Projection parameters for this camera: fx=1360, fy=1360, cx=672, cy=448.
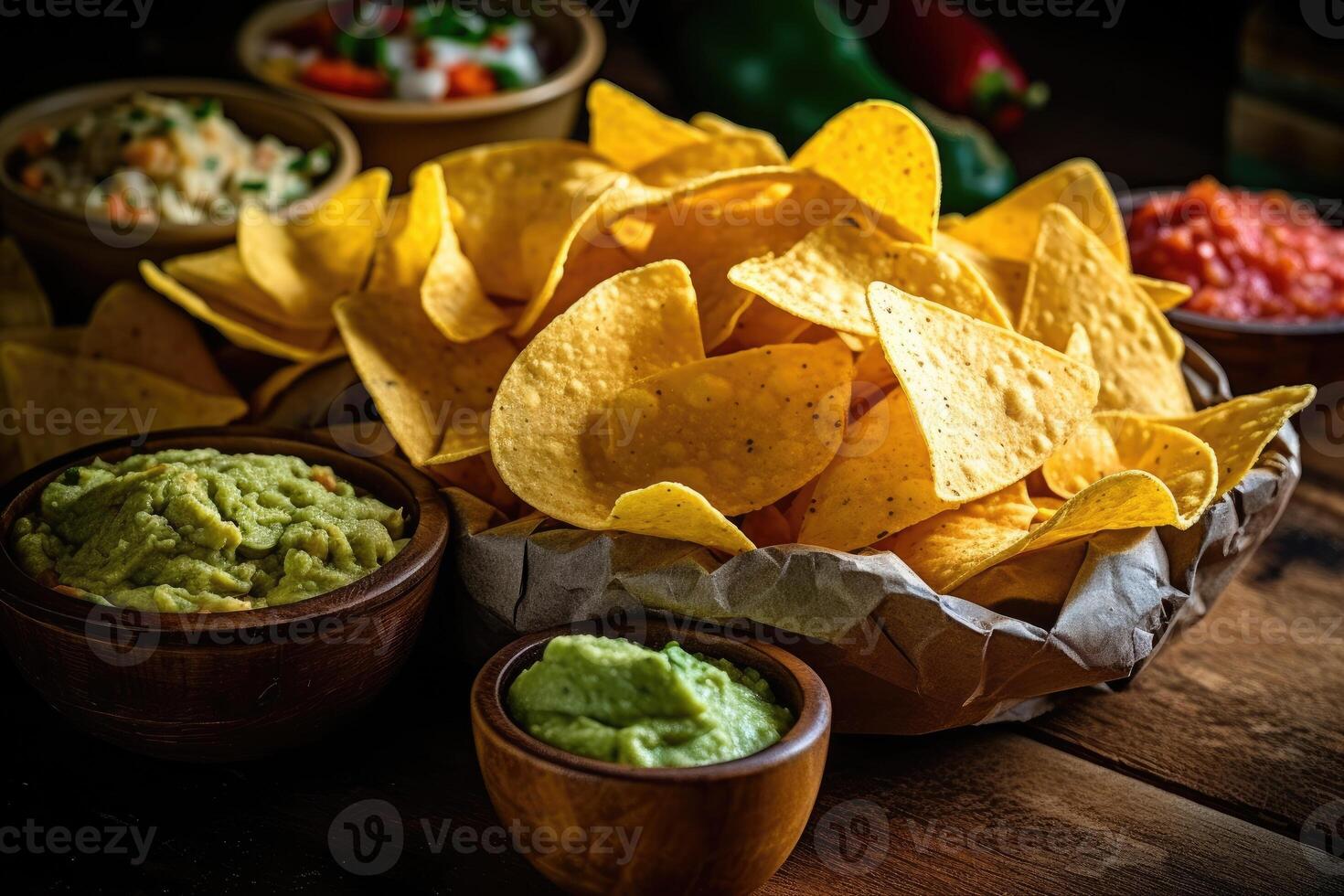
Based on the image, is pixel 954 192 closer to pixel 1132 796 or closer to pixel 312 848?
pixel 1132 796

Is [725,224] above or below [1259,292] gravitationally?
above

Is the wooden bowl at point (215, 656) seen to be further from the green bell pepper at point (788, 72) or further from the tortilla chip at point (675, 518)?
the green bell pepper at point (788, 72)

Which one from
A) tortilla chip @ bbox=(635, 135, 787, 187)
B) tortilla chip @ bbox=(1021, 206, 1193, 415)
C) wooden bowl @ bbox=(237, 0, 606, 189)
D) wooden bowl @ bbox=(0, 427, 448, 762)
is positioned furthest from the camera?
wooden bowl @ bbox=(237, 0, 606, 189)

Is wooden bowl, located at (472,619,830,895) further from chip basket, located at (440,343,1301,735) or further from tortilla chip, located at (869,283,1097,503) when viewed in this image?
tortilla chip, located at (869,283,1097,503)

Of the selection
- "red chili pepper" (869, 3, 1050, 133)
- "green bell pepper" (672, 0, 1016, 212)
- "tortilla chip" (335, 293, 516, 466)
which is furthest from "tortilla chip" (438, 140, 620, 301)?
"red chili pepper" (869, 3, 1050, 133)

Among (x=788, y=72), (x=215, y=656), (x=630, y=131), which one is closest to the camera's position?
(x=215, y=656)

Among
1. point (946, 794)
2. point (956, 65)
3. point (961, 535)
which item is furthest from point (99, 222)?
point (956, 65)

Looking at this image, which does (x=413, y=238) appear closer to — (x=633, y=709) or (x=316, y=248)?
(x=316, y=248)
